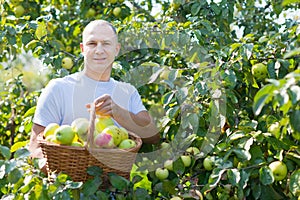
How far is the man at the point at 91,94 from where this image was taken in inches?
85.8

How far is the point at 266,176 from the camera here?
82.7 inches

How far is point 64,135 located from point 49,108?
27 cm

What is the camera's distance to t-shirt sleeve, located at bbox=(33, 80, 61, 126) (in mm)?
2168

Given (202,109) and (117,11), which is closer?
(202,109)

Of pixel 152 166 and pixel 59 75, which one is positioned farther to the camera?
pixel 59 75

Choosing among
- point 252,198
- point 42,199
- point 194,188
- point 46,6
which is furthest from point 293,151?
point 46,6

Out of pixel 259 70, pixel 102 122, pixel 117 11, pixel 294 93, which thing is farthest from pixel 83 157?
pixel 117 11

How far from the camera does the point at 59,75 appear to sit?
115 inches

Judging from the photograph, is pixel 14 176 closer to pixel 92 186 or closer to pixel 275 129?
pixel 92 186

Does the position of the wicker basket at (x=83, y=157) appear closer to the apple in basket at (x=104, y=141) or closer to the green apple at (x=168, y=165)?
the apple in basket at (x=104, y=141)

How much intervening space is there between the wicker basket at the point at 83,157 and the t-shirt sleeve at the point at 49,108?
130 millimetres

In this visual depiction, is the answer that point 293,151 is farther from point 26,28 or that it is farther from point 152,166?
point 26,28

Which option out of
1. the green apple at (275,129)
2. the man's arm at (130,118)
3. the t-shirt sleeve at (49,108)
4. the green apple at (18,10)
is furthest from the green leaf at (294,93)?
the green apple at (18,10)

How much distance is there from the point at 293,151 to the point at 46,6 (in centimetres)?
236
